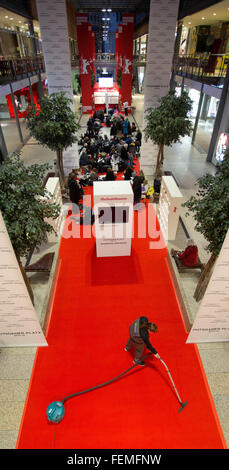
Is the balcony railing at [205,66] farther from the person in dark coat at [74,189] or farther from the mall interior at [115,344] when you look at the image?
the person in dark coat at [74,189]

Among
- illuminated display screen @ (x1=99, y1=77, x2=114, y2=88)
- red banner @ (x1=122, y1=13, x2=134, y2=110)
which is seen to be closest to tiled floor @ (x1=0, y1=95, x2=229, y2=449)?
red banner @ (x1=122, y1=13, x2=134, y2=110)

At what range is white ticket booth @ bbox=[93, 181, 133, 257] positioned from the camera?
665 centimetres

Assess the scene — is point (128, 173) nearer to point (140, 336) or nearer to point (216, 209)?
point (216, 209)

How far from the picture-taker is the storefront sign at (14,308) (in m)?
3.94

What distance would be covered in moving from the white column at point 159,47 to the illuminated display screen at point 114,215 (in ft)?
19.6

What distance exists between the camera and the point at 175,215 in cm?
766

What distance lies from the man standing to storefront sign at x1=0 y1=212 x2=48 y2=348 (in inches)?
70.3

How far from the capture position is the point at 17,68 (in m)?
14.9

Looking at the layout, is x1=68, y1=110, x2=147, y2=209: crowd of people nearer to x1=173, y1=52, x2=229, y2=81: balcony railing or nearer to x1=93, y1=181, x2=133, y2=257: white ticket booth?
x1=93, y1=181, x2=133, y2=257: white ticket booth

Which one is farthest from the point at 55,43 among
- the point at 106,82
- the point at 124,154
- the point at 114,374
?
the point at 106,82

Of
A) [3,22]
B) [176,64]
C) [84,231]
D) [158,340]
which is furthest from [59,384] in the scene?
[3,22]

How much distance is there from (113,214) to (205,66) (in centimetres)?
1131

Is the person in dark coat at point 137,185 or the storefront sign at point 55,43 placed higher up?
the storefront sign at point 55,43

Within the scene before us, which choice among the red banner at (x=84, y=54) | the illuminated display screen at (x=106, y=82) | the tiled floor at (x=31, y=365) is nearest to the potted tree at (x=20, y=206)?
the tiled floor at (x=31, y=365)
